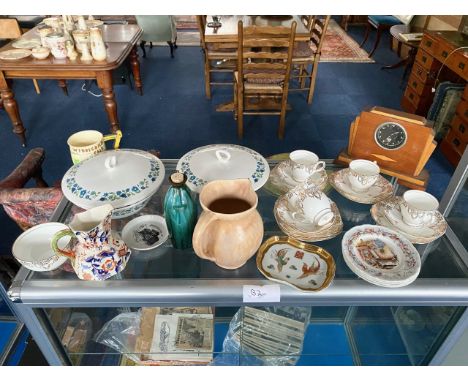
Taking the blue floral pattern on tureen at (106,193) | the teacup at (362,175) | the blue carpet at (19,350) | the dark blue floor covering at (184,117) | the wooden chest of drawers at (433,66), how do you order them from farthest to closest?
1. the dark blue floor covering at (184,117)
2. the wooden chest of drawers at (433,66)
3. the blue carpet at (19,350)
4. the teacup at (362,175)
5. the blue floral pattern on tureen at (106,193)

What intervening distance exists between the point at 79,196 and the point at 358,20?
5.94 metres

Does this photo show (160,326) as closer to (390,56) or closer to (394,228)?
(394,228)

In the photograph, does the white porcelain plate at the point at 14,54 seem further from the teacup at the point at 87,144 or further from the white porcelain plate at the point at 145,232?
the white porcelain plate at the point at 145,232

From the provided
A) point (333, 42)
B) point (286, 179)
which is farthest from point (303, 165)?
point (333, 42)

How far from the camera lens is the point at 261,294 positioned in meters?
0.79

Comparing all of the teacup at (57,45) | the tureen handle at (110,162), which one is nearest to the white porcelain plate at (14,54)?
the teacup at (57,45)

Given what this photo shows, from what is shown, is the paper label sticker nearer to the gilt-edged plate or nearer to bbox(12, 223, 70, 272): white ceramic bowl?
the gilt-edged plate

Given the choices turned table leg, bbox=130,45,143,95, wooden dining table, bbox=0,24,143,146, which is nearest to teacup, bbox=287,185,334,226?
wooden dining table, bbox=0,24,143,146

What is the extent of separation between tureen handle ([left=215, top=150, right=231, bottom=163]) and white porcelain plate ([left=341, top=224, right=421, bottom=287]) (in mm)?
364

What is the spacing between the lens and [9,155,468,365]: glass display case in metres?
0.80

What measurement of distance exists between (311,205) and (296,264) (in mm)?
158

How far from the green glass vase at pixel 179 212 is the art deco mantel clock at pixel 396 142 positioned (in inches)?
Answer: 23.4

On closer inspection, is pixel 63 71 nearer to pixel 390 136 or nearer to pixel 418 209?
pixel 390 136

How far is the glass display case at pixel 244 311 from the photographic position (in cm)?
80
